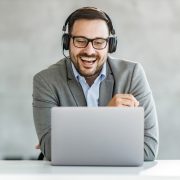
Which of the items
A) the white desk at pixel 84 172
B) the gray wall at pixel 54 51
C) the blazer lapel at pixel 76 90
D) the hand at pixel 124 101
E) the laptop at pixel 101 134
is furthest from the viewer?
the gray wall at pixel 54 51

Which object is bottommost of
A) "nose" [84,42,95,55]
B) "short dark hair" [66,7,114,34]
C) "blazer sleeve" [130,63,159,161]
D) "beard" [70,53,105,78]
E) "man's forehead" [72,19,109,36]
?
"blazer sleeve" [130,63,159,161]

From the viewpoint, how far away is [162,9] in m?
4.32

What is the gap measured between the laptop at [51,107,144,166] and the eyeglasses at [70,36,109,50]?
960 millimetres

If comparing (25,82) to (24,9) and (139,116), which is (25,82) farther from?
(139,116)

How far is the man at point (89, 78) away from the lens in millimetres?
2229

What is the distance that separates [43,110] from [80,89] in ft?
0.93

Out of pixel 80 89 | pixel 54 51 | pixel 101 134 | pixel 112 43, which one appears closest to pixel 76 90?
pixel 80 89

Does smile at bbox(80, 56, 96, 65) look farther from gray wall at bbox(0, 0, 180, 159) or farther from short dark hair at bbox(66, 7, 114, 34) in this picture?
gray wall at bbox(0, 0, 180, 159)

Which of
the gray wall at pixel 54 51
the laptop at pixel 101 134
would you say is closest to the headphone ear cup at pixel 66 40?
the laptop at pixel 101 134

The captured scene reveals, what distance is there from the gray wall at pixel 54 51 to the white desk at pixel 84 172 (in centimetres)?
274

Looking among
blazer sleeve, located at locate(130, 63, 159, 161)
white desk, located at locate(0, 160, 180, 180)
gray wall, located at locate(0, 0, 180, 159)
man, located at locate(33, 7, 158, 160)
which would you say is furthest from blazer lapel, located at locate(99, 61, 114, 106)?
gray wall, located at locate(0, 0, 180, 159)

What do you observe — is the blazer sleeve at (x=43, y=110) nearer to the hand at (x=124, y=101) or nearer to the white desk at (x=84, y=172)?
the hand at (x=124, y=101)

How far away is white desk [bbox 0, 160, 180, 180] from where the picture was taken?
1.33 meters

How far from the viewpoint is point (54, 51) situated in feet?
14.1
